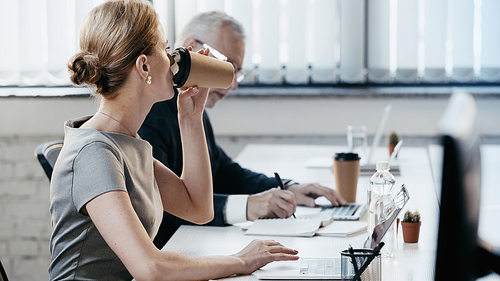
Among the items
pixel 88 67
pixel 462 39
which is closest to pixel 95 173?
pixel 88 67

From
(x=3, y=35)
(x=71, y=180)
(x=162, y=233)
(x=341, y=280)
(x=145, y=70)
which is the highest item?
(x=3, y=35)

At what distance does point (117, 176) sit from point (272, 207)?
21.9 inches

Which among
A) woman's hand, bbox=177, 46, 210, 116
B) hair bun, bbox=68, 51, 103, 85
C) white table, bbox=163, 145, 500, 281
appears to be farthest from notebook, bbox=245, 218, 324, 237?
hair bun, bbox=68, 51, 103, 85

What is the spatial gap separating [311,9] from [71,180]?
253 cm

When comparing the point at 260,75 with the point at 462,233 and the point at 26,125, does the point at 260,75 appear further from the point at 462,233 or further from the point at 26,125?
the point at 462,233

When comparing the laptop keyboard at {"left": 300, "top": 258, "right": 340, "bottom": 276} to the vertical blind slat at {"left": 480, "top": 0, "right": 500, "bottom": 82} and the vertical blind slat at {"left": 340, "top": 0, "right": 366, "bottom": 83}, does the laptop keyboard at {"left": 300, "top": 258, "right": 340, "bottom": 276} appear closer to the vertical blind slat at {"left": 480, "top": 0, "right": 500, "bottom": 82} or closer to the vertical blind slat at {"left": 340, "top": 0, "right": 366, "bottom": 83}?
the vertical blind slat at {"left": 340, "top": 0, "right": 366, "bottom": 83}

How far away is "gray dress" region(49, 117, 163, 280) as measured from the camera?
38.9 inches

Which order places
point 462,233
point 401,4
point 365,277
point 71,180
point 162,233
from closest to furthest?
1. point 462,233
2. point 365,277
3. point 71,180
4. point 162,233
5. point 401,4

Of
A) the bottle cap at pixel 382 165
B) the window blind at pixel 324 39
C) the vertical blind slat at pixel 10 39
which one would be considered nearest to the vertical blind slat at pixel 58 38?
the window blind at pixel 324 39

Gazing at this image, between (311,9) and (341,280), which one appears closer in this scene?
(341,280)

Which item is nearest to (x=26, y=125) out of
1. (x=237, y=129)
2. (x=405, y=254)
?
(x=237, y=129)

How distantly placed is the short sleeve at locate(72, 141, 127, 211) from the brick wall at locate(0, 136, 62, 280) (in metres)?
2.56

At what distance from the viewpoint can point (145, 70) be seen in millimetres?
1132

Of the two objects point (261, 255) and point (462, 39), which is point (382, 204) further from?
point (462, 39)
